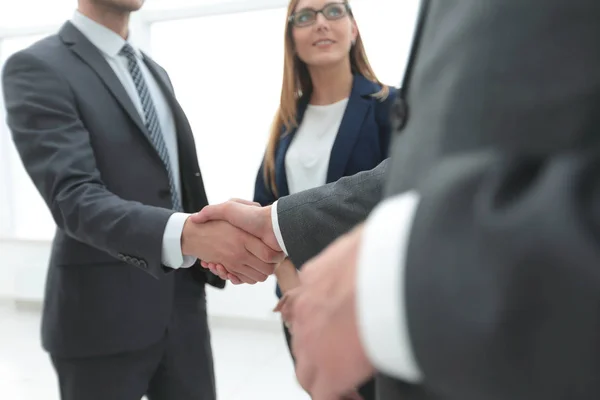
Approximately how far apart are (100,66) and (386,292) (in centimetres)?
141

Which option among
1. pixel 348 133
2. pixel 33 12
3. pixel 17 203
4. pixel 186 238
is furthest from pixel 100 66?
pixel 17 203

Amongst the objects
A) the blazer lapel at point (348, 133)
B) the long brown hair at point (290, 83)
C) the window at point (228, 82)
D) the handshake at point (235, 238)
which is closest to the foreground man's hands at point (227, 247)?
the handshake at point (235, 238)

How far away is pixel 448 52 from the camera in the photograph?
440 millimetres

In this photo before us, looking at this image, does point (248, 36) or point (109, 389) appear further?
point (248, 36)

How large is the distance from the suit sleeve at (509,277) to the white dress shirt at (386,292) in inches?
0.5

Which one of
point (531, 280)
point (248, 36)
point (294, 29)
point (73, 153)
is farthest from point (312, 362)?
point (248, 36)

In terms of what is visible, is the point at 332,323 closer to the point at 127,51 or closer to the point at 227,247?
the point at 227,247

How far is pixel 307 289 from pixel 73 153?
111cm

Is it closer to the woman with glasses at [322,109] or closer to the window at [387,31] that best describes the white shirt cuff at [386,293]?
the woman with glasses at [322,109]

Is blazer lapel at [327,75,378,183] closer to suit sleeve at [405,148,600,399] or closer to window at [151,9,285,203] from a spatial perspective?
suit sleeve at [405,148,600,399]

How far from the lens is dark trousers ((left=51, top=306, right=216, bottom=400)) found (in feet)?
4.92

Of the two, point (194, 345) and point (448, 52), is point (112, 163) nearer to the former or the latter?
point (194, 345)

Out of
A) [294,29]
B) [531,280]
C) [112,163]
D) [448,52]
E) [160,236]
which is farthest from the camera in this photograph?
[294,29]

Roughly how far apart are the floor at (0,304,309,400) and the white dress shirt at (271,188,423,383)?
8.85 feet
